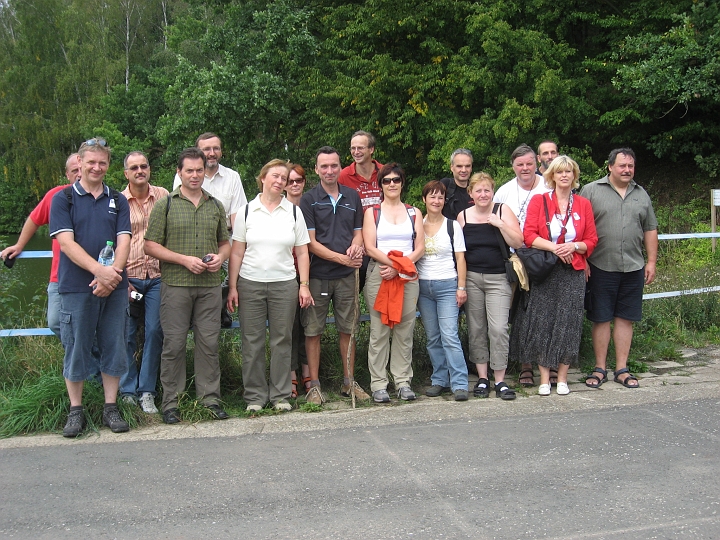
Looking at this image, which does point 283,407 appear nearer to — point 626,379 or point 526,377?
point 526,377

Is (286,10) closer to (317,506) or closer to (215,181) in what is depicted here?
(215,181)

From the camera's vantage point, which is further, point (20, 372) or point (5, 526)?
point (20, 372)

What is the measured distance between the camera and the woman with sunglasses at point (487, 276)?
6223 mm

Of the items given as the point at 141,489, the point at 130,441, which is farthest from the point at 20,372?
the point at 141,489

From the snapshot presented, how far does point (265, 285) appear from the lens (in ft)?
18.8

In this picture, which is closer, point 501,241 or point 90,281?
point 90,281

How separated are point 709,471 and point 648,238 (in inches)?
106

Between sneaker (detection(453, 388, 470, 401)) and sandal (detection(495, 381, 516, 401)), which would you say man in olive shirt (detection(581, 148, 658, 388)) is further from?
sneaker (detection(453, 388, 470, 401))

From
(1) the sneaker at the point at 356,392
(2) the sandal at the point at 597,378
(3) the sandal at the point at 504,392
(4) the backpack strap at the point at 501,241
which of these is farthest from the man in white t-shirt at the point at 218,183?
(2) the sandal at the point at 597,378

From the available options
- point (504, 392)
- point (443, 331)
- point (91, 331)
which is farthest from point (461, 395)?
point (91, 331)

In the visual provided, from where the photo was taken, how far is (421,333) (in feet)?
22.7

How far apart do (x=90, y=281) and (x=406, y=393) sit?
263cm

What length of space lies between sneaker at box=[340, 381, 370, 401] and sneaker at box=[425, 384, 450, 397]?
20.6 inches

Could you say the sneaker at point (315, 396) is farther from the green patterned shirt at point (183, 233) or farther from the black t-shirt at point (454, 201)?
the black t-shirt at point (454, 201)
